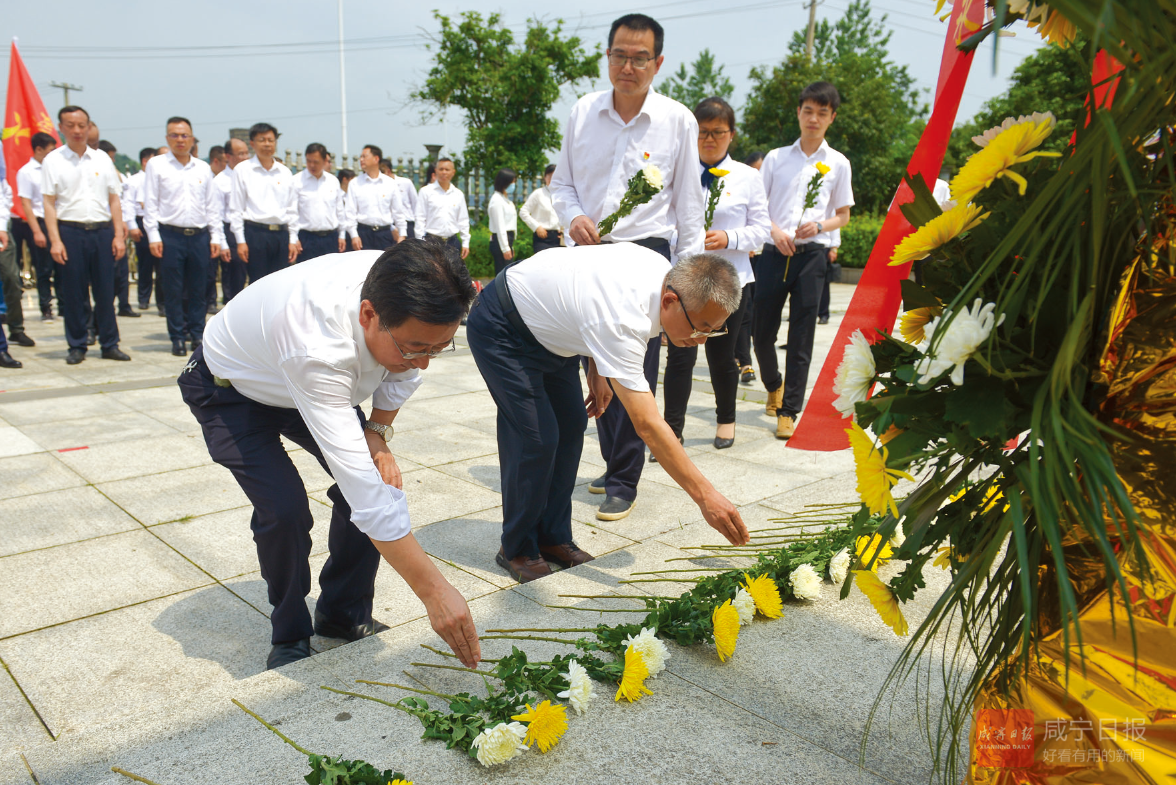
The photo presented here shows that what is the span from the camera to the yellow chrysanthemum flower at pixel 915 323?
1447 millimetres

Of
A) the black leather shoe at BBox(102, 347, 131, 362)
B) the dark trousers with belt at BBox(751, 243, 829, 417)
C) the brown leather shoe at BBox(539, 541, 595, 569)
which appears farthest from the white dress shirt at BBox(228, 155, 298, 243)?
the brown leather shoe at BBox(539, 541, 595, 569)

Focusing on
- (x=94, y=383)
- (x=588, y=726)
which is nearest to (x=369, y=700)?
(x=588, y=726)

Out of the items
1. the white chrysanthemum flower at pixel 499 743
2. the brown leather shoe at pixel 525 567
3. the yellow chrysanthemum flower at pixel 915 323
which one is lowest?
the brown leather shoe at pixel 525 567

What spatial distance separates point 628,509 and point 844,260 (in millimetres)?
17314

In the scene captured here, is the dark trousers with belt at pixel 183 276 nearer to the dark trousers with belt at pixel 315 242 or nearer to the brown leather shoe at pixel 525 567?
the dark trousers with belt at pixel 315 242

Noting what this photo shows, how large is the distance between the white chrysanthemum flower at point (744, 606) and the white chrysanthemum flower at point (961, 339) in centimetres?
160

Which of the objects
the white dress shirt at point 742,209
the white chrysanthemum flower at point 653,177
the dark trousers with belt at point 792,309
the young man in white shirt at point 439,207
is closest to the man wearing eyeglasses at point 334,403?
the white chrysanthemum flower at point 653,177

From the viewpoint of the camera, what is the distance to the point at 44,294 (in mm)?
10359

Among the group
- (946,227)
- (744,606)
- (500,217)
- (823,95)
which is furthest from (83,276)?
(946,227)

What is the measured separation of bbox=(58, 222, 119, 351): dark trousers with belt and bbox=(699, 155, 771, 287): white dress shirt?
236 inches

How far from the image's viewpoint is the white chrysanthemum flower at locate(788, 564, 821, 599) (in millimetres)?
2787

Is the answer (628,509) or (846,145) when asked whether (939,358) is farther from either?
(846,145)

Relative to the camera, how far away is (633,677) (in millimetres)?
2188

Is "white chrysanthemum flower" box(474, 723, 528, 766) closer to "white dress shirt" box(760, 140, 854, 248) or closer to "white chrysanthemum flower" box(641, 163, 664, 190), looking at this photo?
"white chrysanthemum flower" box(641, 163, 664, 190)
